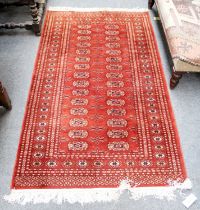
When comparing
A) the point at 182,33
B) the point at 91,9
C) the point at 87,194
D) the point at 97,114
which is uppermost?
the point at 182,33

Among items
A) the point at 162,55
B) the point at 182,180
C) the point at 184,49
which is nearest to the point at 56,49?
the point at 162,55

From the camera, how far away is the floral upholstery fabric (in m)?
2.19

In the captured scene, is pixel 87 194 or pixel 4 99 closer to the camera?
pixel 87 194

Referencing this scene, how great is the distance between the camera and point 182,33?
2.34m

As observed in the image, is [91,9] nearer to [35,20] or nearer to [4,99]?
[35,20]

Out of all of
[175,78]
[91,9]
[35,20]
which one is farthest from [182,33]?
[35,20]

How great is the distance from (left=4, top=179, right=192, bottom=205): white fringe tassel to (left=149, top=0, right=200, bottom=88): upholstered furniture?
87 cm

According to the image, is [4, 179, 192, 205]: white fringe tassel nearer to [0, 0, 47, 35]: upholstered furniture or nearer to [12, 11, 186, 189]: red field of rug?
[12, 11, 186, 189]: red field of rug

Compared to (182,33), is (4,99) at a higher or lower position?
lower

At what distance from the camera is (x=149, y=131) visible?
2.12 m

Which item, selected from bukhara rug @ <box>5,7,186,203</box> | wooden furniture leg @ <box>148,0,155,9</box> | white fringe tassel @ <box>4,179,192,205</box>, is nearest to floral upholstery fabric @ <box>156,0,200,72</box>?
bukhara rug @ <box>5,7,186,203</box>

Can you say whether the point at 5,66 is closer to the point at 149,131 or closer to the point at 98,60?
A: the point at 98,60

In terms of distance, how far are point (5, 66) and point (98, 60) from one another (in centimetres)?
80

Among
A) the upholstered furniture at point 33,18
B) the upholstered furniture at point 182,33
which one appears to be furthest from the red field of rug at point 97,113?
the upholstered furniture at point 182,33
